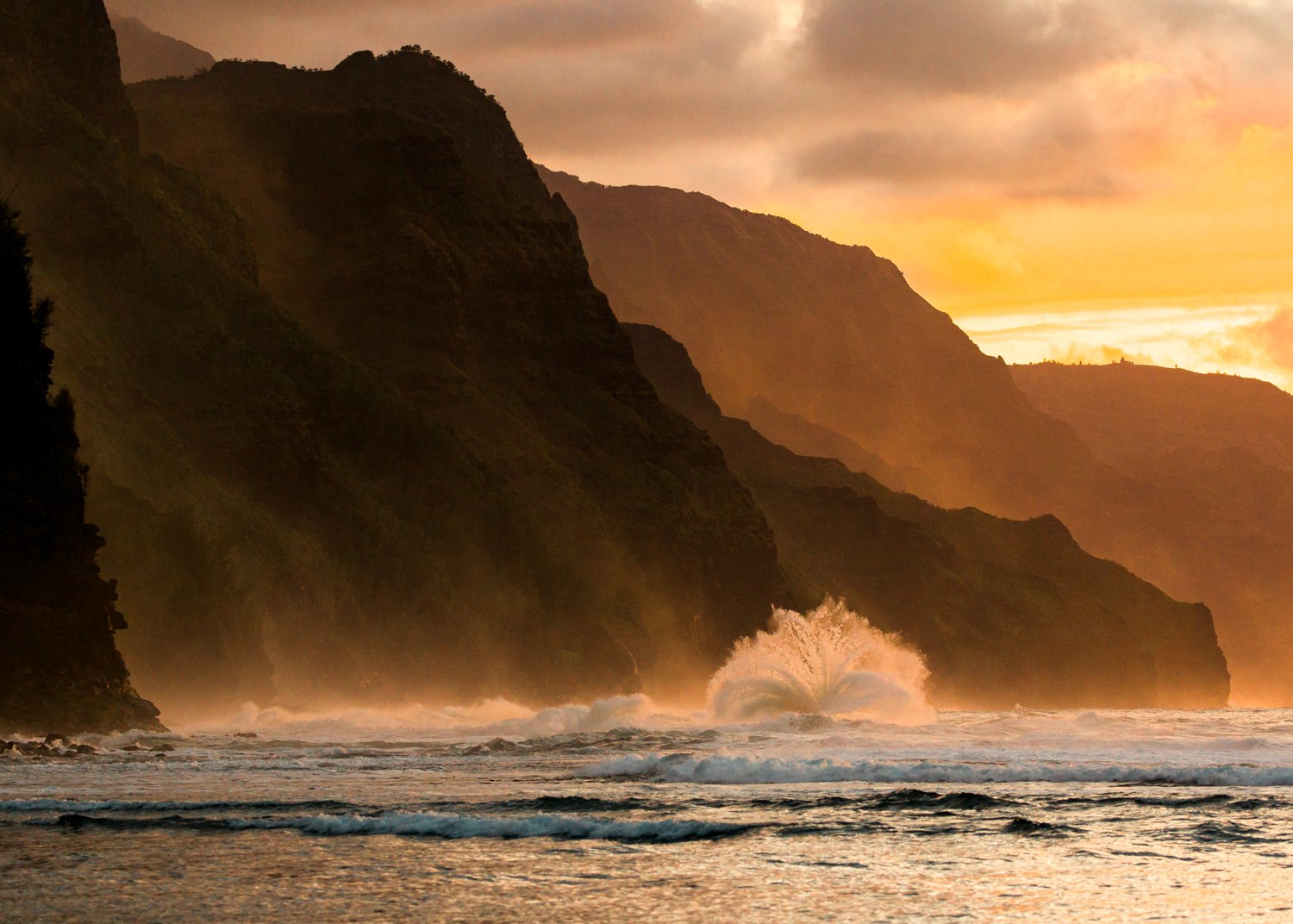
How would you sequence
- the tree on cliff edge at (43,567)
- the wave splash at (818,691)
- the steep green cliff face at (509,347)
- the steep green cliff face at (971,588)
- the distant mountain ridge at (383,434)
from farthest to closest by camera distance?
1. the steep green cliff face at (971,588)
2. the steep green cliff face at (509,347)
3. the distant mountain ridge at (383,434)
4. the wave splash at (818,691)
5. the tree on cliff edge at (43,567)

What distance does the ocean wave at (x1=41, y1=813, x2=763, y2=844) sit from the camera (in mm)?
20375

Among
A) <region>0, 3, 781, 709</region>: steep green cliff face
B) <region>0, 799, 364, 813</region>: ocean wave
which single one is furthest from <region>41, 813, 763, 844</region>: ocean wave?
<region>0, 3, 781, 709</region>: steep green cliff face

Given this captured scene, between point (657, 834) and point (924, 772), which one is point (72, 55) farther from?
point (657, 834)

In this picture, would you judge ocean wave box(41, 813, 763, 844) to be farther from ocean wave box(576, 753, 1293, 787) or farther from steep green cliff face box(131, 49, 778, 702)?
steep green cliff face box(131, 49, 778, 702)

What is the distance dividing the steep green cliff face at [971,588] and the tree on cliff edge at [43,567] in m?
82.1

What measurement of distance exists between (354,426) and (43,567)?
43825 mm

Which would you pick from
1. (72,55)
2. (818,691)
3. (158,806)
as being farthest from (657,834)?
(72,55)

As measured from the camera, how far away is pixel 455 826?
20859 mm

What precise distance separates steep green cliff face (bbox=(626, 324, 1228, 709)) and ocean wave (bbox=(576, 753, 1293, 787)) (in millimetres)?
90686

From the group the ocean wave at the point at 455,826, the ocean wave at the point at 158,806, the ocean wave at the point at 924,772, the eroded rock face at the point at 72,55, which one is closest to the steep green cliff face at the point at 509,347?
the eroded rock face at the point at 72,55

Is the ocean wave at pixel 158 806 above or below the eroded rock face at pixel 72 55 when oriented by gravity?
below

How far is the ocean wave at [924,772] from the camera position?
93.2 ft

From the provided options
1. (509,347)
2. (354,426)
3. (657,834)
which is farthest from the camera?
(509,347)

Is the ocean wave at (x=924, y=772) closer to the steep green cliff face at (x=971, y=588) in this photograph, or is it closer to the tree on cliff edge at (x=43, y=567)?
the tree on cliff edge at (x=43, y=567)
